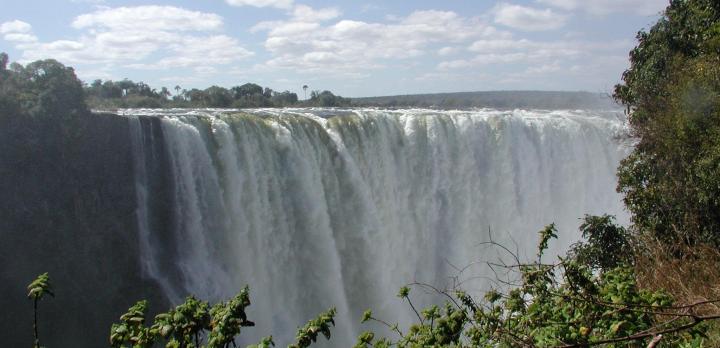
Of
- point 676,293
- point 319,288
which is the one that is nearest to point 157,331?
point 676,293

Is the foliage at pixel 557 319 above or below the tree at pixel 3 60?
below

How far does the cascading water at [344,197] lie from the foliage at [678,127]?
158 inches

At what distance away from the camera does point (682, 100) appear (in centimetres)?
1009

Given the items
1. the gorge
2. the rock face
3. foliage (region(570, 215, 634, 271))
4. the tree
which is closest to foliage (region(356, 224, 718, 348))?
foliage (region(570, 215, 634, 271))

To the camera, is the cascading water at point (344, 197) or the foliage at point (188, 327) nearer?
the foliage at point (188, 327)

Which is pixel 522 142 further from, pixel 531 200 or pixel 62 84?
pixel 62 84

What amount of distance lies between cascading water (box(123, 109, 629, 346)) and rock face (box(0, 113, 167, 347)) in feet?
1.90

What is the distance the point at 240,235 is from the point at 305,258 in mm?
1867

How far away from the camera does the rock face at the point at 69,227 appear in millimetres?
12805

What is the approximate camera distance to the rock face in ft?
42.0

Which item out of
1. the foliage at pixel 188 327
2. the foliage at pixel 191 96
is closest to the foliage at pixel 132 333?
the foliage at pixel 188 327

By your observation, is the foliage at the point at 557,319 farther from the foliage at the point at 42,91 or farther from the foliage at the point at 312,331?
the foliage at the point at 42,91

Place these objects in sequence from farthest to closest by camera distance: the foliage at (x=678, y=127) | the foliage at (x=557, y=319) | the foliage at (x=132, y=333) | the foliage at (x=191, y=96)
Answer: the foliage at (x=191, y=96) → the foliage at (x=678, y=127) → the foliage at (x=557, y=319) → the foliage at (x=132, y=333)

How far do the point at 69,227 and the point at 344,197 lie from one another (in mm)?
6754
